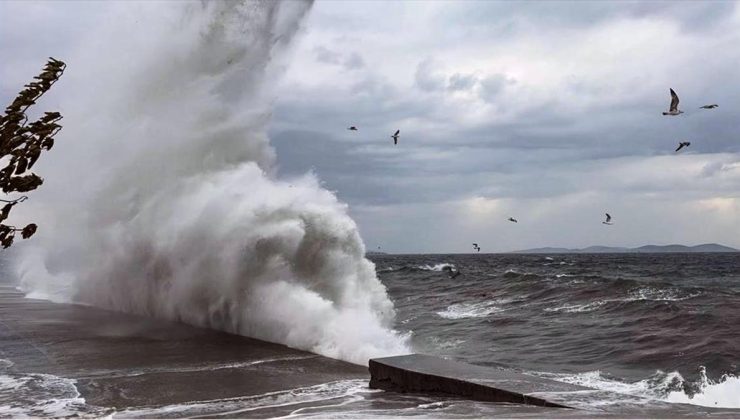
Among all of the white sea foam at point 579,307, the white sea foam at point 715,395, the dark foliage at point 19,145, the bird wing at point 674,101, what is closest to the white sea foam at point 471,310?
the white sea foam at point 579,307

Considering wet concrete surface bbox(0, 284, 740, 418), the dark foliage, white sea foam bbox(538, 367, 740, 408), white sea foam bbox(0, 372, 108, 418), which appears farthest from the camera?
white sea foam bbox(538, 367, 740, 408)

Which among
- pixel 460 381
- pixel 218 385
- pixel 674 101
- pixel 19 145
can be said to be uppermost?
pixel 674 101

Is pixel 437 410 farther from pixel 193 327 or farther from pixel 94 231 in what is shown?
pixel 94 231

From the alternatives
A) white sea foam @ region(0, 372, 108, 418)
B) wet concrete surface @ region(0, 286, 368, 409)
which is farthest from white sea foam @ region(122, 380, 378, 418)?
white sea foam @ region(0, 372, 108, 418)

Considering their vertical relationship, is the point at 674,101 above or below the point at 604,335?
above

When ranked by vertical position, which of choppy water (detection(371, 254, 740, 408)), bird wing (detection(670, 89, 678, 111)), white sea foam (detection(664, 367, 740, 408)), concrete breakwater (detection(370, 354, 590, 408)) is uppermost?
bird wing (detection(670, 89, 678, 111))

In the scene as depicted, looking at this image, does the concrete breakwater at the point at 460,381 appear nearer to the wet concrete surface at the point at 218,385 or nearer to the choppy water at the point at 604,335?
the wet concrete surface at the point at 218,385

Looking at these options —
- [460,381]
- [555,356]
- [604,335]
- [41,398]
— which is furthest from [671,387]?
[41,398]

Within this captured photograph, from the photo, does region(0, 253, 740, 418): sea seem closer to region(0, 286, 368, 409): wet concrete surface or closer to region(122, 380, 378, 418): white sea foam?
region(122, 380, 378, 418): white sea foam

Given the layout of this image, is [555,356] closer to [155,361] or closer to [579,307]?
[155,361]

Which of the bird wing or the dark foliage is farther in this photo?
the bird wing

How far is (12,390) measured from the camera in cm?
803

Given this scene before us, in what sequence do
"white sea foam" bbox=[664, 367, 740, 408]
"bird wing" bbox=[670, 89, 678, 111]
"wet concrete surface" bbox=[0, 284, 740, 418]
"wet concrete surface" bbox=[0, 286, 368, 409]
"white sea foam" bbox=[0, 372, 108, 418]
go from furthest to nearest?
"bird wing" bbox=[670, 89, 678, 111]
"white sea foam" bbox=[664, 367, 740, 408]
"wet concrete surface" bbox=[0, 286, 368, 409]
"white sea foam" bbox=[0, 372, 108, 418]
"wet concrete surface" bbox=[0, 284, 740, 418]

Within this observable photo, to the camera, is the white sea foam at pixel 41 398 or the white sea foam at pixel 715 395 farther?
the white sea foam at pixel 715 395
